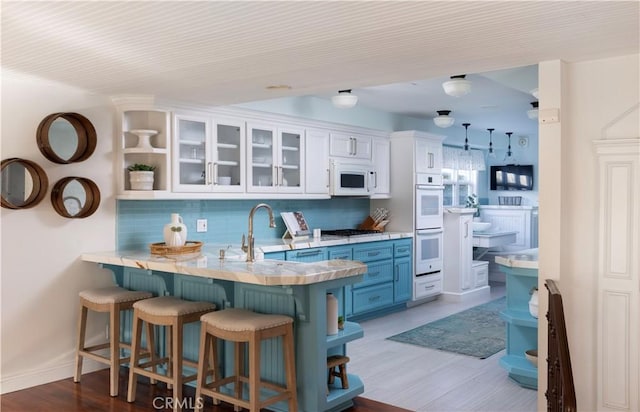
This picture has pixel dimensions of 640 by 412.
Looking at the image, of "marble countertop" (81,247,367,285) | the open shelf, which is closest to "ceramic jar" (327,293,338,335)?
"marble countertop" (81,247,367,285)

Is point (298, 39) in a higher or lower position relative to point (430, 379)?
higher

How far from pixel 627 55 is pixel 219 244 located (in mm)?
3495

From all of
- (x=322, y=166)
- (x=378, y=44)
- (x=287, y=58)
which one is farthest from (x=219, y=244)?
(x=378, y=44)

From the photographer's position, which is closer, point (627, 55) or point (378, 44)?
point (378, 44)

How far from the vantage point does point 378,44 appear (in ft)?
9.59

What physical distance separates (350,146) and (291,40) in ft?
11.7

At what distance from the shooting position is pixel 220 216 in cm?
533

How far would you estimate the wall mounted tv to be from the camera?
9.54 m

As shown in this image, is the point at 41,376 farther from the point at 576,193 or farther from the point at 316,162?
the point at 576,193

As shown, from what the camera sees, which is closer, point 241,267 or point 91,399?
point 241,267

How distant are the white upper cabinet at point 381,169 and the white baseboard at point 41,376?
3597 mm

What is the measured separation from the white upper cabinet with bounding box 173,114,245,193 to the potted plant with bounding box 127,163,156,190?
7.9 inches

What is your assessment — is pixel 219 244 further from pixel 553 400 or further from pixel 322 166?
pixel 553 400

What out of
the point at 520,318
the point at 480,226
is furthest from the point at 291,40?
the point at 480,226
